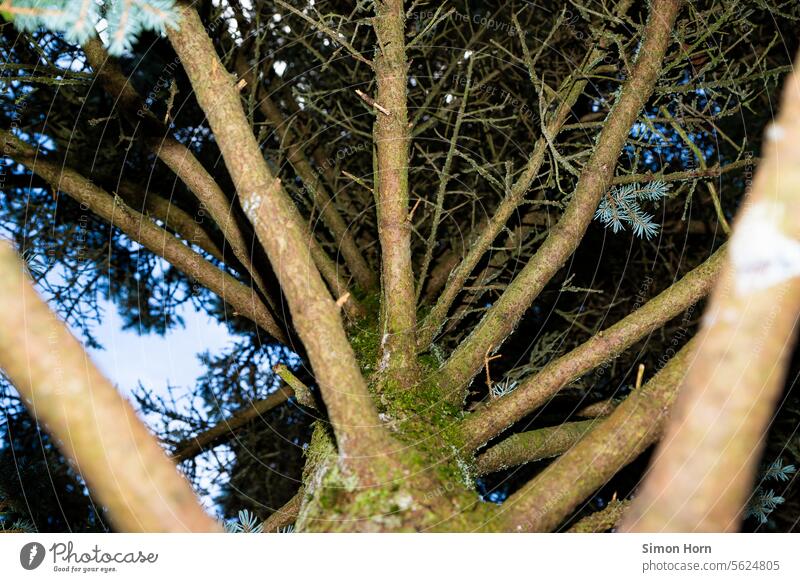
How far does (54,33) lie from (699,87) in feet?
10.4

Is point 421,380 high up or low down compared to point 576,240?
down

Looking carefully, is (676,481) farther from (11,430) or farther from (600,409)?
(11,430)

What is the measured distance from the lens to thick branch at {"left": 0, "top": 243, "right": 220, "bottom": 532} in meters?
1.70

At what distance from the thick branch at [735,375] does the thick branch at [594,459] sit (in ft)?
0.19

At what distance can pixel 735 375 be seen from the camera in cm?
180

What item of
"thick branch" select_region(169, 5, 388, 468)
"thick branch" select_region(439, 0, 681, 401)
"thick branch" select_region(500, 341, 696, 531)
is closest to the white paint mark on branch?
"thick branch" select_region(500, 341, 696, 531)

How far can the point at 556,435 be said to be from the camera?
2818mm

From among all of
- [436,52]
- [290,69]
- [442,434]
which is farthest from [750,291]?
[290,69]

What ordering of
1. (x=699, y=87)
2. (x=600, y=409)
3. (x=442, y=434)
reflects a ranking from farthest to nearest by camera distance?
(x=600, y=409)
(x=699, y=87)
(x=442, y=434)
